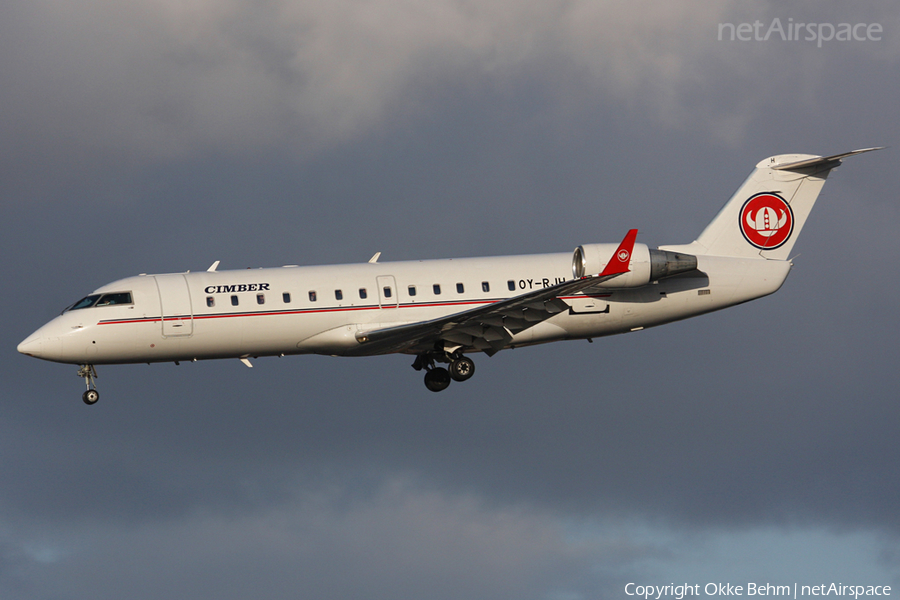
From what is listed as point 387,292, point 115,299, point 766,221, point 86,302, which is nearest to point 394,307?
point 387,292

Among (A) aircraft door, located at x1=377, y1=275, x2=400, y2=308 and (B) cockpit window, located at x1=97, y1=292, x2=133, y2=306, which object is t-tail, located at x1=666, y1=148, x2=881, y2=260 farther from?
(B) cockpit window, located at x1=97, y1=292, x2=133, y2=306

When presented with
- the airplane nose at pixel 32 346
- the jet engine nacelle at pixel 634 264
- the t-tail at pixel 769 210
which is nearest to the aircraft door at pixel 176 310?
the airplane nose at pixel 32 346

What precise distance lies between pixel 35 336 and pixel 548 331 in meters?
15.3

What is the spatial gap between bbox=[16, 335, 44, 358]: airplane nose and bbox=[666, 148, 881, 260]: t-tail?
66.9 ft

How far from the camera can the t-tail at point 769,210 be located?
124 ft

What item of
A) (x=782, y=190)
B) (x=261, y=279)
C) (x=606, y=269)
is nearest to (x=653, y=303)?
(x=606, y=269)

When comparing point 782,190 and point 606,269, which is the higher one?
point 782,190

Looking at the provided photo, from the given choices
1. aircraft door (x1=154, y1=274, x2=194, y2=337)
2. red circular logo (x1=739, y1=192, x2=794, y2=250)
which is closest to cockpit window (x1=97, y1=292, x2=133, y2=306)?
aircraft door (x1=154, y1=274, x2=194, y2=337)

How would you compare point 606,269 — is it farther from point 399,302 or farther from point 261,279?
point 261,279

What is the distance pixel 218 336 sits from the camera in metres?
33.4

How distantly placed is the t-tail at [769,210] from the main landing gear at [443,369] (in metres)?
8.49

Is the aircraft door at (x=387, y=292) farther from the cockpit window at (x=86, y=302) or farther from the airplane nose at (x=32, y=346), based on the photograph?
the airplane nose at (x=32, y=346)

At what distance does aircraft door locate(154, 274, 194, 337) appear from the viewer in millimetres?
33312

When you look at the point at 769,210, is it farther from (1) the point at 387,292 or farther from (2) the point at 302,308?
(2) the point at 302,308
